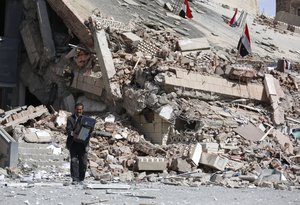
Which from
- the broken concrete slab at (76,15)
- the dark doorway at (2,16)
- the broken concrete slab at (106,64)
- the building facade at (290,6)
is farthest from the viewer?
the building facade at (290,6)

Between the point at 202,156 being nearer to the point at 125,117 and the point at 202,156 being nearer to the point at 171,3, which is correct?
the point at 125,117

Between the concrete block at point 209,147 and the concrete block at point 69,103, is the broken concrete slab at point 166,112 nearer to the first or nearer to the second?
the concrete block at point 209,147

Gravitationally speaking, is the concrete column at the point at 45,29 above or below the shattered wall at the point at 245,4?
below

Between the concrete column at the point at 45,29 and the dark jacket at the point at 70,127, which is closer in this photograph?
the dark jacket at the point at 70,127

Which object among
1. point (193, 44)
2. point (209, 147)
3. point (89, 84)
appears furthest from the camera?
point (193, 44)

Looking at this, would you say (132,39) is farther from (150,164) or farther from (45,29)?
(150,164)

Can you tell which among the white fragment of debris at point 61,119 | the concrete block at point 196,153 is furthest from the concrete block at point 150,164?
the white fragment of debris at point 61,119

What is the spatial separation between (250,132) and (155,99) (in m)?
2.43

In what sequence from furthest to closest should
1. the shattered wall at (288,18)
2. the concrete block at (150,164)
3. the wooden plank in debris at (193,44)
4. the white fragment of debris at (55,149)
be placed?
the shattered wall at (288,18) < the wooden plank in debris at (193,44) < the white fragment of debris at (55,149) < the concrete block at (150,164)

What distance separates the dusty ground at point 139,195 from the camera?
7.21 meters

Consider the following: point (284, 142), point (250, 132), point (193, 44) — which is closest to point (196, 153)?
point (250, 132)

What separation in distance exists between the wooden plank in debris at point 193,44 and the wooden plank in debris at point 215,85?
215 centimetres

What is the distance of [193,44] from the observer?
59.8 feet

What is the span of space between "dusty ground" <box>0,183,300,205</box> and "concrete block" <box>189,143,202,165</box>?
3.09 metres
